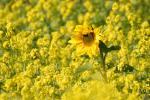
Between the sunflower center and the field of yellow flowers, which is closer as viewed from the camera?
the field of yellow flowers

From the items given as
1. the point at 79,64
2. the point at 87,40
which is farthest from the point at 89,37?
the point at 79,64

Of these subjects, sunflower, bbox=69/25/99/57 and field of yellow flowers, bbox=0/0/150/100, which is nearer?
field of yellow flowers, bbox=0/0/150/100

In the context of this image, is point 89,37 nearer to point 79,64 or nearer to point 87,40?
point 87,40

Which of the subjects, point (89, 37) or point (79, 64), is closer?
point (89, 37)

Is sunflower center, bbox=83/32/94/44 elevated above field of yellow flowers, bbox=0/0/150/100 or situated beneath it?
elevated above

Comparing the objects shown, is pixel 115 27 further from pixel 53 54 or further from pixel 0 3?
pixel 0 3

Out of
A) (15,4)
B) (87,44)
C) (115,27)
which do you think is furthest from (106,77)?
(15,4)

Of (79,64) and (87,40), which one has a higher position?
(87,40)

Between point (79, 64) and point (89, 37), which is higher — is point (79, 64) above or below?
below
